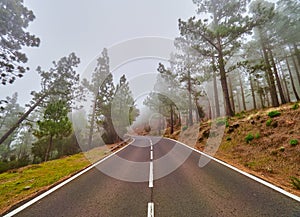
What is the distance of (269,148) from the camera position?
7344 mm

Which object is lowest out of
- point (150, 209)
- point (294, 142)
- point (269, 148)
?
point (150, 209)

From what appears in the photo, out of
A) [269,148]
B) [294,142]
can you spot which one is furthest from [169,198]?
[269,148]

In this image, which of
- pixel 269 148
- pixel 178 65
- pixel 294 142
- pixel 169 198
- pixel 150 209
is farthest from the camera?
pixel 178 65

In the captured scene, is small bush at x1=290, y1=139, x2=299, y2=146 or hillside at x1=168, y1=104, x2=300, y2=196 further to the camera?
small bush at x1=290, y1=139, x2=299, y2=146

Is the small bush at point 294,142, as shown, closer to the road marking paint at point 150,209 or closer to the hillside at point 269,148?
the hillside at point 269,148

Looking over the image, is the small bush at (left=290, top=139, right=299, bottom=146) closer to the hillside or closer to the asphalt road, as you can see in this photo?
the hillside

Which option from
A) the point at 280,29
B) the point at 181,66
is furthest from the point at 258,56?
the point at 181,66

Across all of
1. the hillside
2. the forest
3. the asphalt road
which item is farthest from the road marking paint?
the forest

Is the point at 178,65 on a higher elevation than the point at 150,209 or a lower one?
higher

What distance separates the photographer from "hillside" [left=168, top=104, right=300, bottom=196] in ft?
17.3

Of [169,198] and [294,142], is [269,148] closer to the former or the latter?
[294,142]

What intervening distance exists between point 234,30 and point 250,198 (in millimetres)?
13462

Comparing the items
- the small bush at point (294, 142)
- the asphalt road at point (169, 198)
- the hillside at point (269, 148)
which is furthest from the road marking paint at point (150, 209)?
the small bush at point (294, 142)

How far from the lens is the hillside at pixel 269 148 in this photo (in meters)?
5.27
